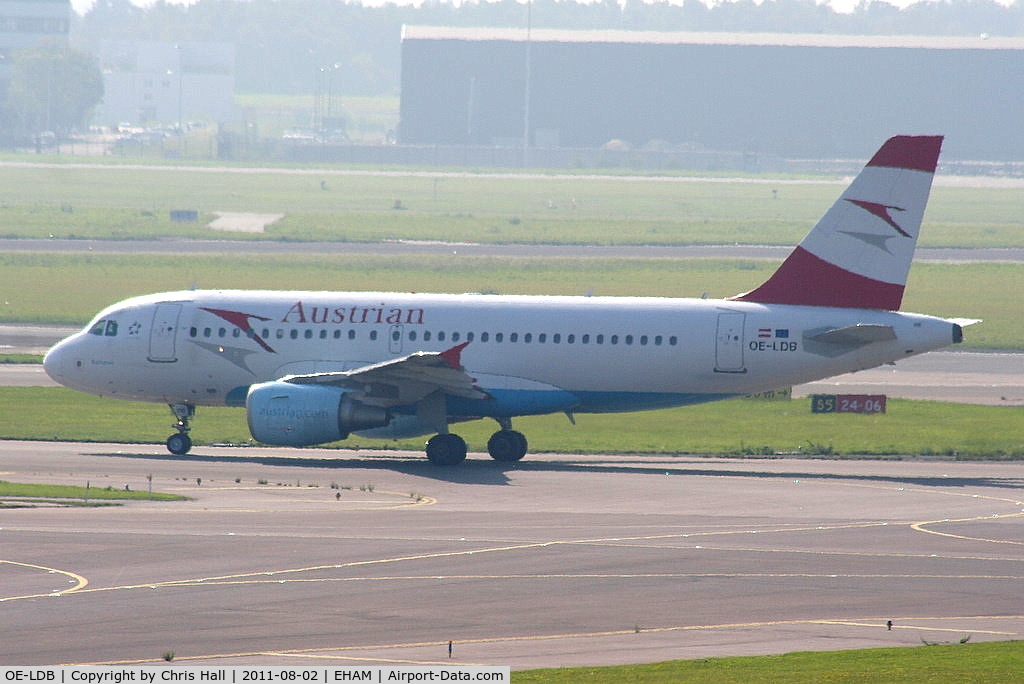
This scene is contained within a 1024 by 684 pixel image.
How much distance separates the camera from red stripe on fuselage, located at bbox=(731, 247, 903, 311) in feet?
134

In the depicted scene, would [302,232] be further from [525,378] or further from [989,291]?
[525,378]

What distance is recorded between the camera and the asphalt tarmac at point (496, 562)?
21703 millimetres

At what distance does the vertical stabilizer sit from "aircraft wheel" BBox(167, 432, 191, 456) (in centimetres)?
1566

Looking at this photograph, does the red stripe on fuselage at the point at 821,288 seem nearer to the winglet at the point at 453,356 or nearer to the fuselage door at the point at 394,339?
the winglet at the point at 453,356

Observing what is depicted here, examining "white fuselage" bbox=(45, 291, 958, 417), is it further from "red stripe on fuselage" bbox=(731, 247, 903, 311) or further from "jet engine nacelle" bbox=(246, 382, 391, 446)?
"jet engine nacelle" bbox=(246, 382, 391, 446)

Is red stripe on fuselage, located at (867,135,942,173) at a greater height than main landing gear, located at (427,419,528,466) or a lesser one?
greater

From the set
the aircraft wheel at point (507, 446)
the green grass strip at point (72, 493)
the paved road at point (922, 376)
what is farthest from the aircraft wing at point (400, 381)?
the paved road at point (922, 376)

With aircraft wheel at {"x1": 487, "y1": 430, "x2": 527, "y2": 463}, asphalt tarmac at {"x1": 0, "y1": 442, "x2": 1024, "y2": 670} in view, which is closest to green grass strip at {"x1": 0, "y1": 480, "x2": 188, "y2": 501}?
asphalt tarmac at {"x1": 0, "y1": 442, "x2": 1024, "y2": 670}

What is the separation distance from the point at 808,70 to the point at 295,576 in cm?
17855

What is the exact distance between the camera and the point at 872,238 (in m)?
40.9

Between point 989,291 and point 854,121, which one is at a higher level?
point 854,121

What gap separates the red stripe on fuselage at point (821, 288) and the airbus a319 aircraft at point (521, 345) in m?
0.04

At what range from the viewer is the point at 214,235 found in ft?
357

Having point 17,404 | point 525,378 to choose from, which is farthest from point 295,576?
point 17,404
